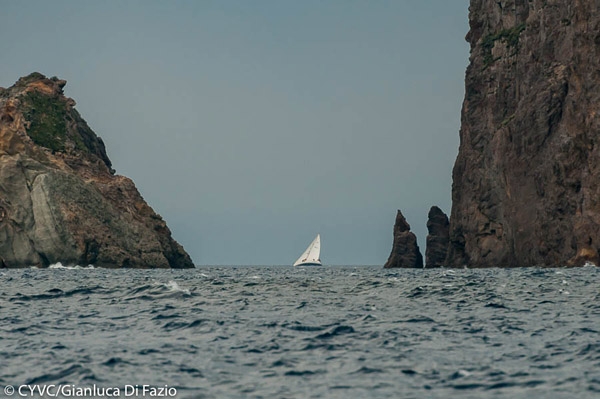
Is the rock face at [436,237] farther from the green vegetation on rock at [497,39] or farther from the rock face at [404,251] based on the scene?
the green vegetation on rock at [497,39]

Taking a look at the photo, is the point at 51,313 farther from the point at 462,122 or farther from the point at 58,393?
→ the point at 462,122

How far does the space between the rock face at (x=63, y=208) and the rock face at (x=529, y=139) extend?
57.1m

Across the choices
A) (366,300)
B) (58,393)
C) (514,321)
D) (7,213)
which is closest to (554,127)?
(7,213)

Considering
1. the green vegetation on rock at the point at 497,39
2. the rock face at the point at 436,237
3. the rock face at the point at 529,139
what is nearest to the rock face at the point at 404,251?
the rock face at the point at 436,237

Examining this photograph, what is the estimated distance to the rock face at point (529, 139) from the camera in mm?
121625

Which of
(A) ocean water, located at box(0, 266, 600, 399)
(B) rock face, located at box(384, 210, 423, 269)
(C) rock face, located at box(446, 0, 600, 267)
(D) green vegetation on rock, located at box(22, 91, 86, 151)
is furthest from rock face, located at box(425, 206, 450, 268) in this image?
(A) ocean water, located at box(0, 266, 600, 399)

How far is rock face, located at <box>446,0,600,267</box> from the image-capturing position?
121625 millimetres

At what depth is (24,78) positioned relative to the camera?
18450 centimetres

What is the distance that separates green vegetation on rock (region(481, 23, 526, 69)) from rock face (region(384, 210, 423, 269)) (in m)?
41.3

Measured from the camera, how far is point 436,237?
18000 cm

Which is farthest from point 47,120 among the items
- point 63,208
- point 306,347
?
point 306,347

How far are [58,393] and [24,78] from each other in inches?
6941

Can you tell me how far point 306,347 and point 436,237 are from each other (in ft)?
515

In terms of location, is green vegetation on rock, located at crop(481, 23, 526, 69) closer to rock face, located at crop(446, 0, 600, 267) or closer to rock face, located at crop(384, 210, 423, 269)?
rock face, located at crop(446, 0, 600, 267)
